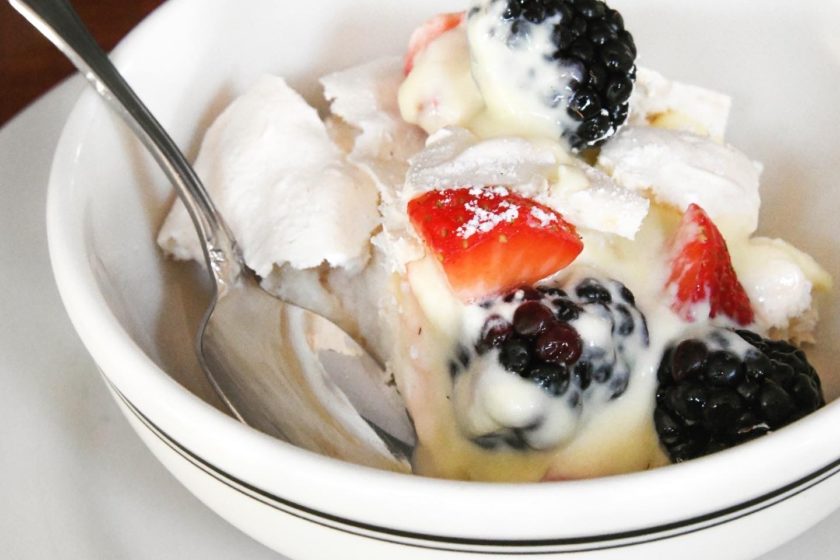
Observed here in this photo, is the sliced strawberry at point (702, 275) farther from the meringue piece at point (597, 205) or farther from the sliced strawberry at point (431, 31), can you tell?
the sliced strawberry at point (431, 31)

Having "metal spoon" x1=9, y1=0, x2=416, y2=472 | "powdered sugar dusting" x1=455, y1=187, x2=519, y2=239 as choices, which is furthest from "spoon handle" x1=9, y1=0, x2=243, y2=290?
"powdered sugar dusting" x1=455, y1=187, x2=519, y2=239

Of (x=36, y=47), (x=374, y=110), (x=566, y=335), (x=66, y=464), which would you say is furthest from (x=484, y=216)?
(x=36, y=47)

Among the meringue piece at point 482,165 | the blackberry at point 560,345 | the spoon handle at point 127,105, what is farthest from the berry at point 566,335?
the spoon handle at point 127,105

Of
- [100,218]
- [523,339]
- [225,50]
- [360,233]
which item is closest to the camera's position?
[523,339]

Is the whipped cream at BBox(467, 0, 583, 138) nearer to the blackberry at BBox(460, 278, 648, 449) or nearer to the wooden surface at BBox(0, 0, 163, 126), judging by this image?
the blackberry at BBox(460, 278, 648, 449)

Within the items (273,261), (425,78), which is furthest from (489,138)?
(273,261)

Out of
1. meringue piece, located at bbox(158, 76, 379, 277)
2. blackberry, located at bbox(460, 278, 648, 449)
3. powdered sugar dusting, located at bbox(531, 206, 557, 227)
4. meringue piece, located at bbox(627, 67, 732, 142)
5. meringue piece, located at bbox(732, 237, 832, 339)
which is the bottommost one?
meringue piece, located at bbox(732, 237, 832, 339)

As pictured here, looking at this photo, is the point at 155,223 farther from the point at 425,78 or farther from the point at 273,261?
the point at 425,78
